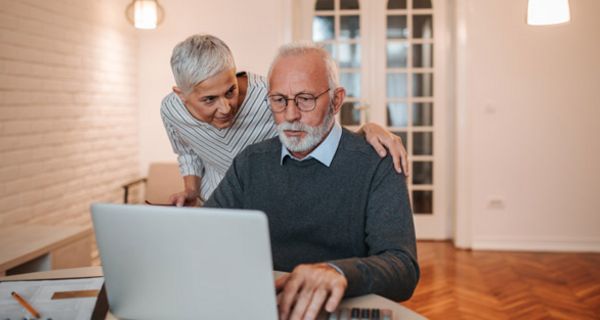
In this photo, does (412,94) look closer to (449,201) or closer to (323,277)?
(449,201)

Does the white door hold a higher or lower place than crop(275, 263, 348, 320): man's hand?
higher

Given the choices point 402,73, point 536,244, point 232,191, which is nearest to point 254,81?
point 232,191

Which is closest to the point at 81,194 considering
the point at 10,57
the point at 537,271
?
the point at 10,57

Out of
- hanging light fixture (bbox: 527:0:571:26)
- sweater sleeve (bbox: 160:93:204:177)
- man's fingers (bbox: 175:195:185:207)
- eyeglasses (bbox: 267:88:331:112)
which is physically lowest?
man's fingers (bbox: 175:195:185:207)

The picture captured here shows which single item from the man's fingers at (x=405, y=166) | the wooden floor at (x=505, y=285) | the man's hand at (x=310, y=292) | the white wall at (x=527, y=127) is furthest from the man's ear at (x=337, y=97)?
the white wall at (x=527, y=127)

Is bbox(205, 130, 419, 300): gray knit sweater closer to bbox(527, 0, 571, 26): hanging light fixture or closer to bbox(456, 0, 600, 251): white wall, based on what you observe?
bbox(527, 0, 571, 26): hanging light fixture

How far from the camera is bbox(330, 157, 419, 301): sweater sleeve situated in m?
1.26

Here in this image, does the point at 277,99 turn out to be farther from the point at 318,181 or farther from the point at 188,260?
the point at 188,260

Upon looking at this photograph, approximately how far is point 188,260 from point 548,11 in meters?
2.91

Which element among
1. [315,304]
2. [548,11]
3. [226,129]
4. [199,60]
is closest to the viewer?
[315,304]

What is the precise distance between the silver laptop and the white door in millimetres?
4117

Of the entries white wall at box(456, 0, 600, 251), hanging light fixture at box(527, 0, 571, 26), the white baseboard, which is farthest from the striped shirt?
the white baseboard

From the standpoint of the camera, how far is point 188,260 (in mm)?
984

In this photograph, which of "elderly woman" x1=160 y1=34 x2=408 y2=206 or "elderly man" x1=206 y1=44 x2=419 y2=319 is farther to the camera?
"elderly woman" x1=160 y1=34 x2=408 y2=206
